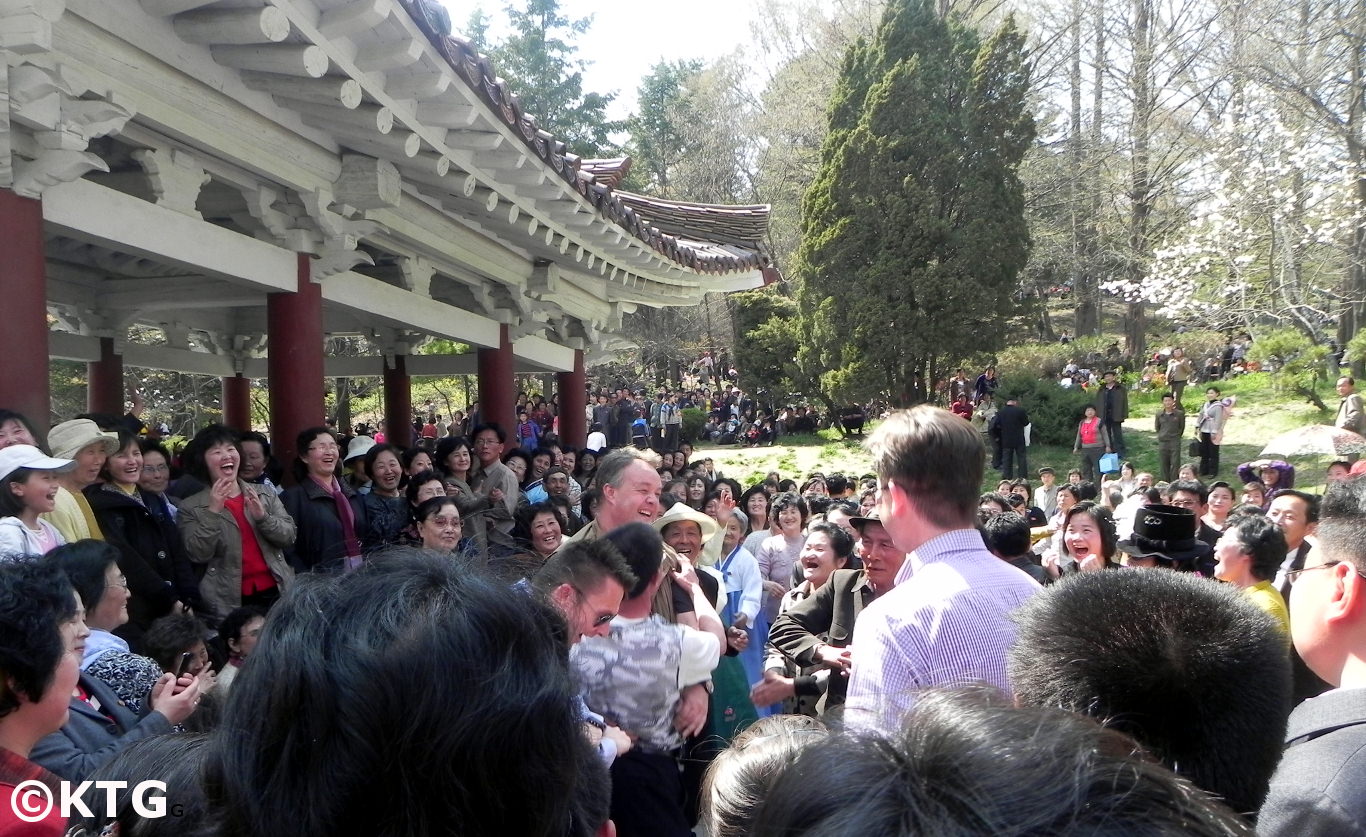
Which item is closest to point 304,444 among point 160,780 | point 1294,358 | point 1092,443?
point 160,780

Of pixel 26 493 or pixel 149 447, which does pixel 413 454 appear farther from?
pixel 26 493

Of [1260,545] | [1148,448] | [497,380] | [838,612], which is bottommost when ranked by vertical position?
[1148,448]

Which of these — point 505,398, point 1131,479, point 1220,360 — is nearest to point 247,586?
point 505,398

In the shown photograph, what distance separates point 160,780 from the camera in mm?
1475

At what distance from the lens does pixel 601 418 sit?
20984 millimetres

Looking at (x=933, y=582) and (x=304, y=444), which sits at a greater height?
(x=304, y=444)

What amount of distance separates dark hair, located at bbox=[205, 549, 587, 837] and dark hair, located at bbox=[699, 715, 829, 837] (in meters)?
0.65

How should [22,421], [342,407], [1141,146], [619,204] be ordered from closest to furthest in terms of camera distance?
[22,421] < [619,204] < [342,407] < [1141,146]

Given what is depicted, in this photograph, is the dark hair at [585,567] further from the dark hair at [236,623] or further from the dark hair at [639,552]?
the dark hair at [236,623]

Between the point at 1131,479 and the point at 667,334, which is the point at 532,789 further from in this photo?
the point at 667,334

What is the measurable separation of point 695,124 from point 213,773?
35772mm

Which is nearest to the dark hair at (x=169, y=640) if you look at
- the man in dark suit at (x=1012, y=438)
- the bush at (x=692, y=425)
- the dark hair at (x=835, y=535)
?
the dark hair at (x=835, y=535)

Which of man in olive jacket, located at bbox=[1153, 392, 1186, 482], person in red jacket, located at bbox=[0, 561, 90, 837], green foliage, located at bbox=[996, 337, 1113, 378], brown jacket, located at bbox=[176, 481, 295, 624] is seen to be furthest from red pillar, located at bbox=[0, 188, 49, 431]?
green foliage, located at bbox=[996, 337, 1113, 378]

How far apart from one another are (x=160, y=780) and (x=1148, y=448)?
18.3 m
